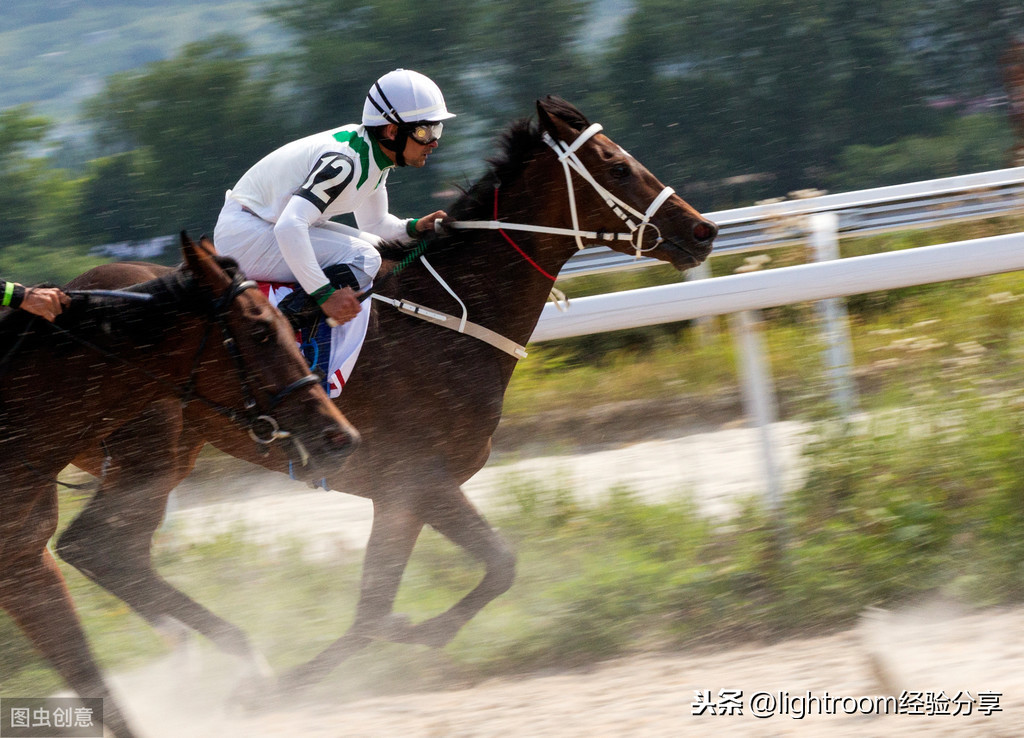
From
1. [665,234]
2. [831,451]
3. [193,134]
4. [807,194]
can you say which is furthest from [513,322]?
[193,134]

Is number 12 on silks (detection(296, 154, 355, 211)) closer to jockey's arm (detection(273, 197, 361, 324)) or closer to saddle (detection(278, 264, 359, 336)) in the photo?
jockey's arm (detection(273, 197, 361, 324))

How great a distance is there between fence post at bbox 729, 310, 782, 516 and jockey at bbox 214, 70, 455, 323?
Result: 1.44m

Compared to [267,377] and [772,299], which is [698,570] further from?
[267,377]

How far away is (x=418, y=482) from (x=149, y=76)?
1541cm

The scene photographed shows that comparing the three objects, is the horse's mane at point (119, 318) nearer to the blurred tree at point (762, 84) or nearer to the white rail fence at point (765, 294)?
the white rail fence at point (765, 294)

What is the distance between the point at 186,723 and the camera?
3.67 m

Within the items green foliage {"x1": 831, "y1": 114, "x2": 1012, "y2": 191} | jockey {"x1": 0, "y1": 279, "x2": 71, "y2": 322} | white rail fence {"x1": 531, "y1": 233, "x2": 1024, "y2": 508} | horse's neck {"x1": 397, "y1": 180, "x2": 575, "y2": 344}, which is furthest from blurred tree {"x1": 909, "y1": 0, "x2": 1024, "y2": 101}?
jockey {"x1": 0, "y1": 279, "x2": 71, "y2": 322}

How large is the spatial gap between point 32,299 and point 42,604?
97 centimetres

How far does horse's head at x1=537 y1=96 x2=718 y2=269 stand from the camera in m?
4.03

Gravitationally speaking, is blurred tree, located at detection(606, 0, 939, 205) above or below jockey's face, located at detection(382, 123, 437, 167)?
below

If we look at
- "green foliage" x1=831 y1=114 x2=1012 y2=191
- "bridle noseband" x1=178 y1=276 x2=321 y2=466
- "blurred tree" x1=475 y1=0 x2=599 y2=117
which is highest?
"bridle noseband" x1=178 y1=276 x2=321 y2=466

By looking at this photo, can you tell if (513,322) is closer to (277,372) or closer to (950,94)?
(277,372)

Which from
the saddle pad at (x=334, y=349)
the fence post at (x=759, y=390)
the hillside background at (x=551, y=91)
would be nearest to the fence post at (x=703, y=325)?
the fence post at (x=759, y=390)

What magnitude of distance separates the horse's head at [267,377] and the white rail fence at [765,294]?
1.23 meters
